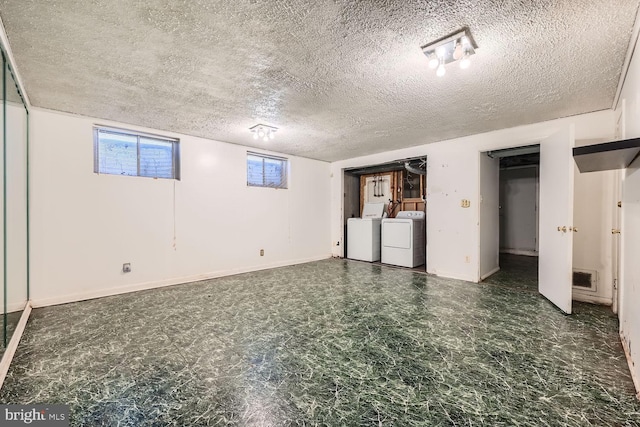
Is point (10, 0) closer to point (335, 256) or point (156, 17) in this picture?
point (156, 17)

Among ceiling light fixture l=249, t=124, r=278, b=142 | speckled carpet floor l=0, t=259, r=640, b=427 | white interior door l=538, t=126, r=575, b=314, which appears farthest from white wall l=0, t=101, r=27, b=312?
white interior door l=538, t=126, r=575, b=314

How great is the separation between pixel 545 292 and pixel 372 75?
3218 mm

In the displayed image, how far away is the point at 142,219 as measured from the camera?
12.1ft

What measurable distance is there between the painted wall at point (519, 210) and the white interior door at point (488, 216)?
254 centimetres

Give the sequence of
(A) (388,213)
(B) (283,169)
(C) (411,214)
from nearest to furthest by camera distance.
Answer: (B) (283,169)
(C) (411,214)
(A) (388,213)

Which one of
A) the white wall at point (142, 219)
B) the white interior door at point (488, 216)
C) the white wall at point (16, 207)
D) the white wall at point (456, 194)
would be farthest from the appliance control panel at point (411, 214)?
the white wall at point (16, 207)

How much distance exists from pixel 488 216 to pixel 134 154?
5430 mm

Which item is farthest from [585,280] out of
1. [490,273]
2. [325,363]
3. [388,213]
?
[388,213]

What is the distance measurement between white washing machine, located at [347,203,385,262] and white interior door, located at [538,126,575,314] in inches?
111

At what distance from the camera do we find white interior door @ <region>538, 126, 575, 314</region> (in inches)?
107

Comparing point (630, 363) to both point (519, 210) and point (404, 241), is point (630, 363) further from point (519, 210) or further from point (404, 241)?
point (519, 210)

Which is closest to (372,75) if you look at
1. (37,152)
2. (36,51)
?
(36,51)

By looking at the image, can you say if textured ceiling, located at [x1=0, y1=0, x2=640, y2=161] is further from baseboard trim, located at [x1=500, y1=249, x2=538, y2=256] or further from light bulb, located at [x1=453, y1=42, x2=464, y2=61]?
baseboard trim, located at [x1=500, y1=249, x2=538, y2=256]

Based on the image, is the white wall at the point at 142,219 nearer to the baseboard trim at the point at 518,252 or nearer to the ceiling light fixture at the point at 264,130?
the ceiling light fixture at the point at 264,130
